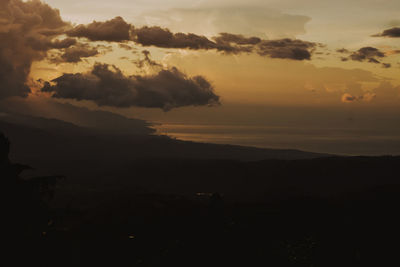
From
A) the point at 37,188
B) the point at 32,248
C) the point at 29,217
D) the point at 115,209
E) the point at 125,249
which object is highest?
the point at 37,188

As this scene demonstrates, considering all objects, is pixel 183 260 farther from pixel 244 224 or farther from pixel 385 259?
pixel 385 259

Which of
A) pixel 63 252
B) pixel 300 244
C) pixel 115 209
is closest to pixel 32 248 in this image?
pixel 63 252

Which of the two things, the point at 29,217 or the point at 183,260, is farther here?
the point at 183,260

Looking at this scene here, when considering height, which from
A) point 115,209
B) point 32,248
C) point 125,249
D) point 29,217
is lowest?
point 115,209

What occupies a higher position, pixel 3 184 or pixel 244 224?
pixel 3 184

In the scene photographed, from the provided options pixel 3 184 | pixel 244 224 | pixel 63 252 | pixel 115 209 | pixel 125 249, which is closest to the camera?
pixel 3 184

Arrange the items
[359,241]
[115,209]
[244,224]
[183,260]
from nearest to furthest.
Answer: [183,260], [359,241], [244,224], [115,209]

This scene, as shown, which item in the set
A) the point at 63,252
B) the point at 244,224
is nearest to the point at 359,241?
the point at 244,224

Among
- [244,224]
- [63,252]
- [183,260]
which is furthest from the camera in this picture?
[244,224]

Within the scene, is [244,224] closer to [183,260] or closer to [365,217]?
[183,260]
